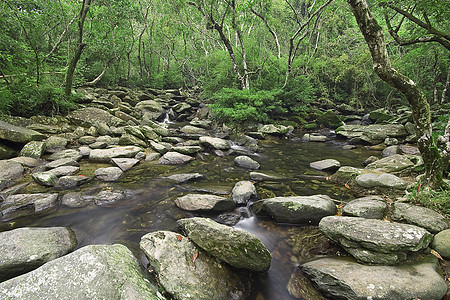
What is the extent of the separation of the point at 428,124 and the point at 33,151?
10354 mm

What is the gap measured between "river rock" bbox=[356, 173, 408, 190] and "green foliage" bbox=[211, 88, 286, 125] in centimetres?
833

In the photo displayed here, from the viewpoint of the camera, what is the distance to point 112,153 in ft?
24.0

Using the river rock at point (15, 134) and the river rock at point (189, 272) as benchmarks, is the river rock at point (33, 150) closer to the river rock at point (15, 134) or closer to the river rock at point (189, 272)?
the river rock at point (15, 134)

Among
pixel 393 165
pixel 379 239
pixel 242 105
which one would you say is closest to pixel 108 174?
pixel 379 239

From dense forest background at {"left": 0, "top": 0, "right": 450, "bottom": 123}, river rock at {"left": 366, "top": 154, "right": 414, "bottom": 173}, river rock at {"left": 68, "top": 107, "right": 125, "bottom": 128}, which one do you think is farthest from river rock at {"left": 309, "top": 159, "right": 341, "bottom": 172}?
river rock at {"left": 68, "top": 107, "right": 125, "bottom": 128}

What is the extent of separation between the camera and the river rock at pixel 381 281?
7.13ft

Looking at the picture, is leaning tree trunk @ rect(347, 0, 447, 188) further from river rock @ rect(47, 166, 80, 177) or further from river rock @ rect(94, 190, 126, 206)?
river rock @ rect(47, 166, 80, 177)

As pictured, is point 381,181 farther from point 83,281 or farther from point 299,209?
point 83,281

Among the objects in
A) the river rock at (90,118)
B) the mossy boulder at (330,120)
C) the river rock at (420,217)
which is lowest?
the river rock at (420,217)

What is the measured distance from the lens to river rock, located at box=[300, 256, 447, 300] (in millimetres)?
2172

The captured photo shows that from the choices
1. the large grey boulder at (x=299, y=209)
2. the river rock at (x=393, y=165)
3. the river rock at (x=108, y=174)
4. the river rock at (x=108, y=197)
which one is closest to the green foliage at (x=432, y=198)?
the large grey boulder at (x=299, y=209)

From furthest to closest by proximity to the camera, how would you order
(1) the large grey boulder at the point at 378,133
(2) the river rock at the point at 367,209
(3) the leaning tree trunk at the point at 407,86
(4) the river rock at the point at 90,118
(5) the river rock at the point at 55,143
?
(1) the large grey boulder at the point at 378,133, (4) the river rock at the point at 90,118, (5) the river rock at the point at 55,143, (3) the leaning tree trunk at the point at 407,86, (2) the river rock at the point at 367,209

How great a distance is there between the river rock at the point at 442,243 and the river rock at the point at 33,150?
969cm

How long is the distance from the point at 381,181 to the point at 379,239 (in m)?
2.75
